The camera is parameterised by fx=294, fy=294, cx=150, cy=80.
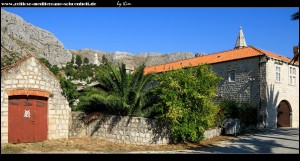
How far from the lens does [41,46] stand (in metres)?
48.6

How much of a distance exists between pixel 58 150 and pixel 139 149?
3130 mm

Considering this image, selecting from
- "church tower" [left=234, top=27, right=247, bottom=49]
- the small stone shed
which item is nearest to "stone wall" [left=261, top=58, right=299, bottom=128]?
"church tower" [left=234, top=27, right=247, bottom=49]

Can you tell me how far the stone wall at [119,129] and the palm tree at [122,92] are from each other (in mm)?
510

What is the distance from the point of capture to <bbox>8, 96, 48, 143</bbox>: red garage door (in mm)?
11621

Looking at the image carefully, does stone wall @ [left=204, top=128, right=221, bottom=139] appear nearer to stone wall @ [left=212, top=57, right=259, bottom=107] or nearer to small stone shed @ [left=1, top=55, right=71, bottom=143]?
small stone shed @ [left=1, top=55, right=71, bottom=143]

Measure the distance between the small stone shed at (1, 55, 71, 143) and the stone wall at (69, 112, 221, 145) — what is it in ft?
2.57

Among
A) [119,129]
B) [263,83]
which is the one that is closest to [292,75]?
[263,83]

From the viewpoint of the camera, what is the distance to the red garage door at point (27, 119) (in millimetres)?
11621

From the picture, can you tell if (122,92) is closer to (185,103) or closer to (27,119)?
(185,103)

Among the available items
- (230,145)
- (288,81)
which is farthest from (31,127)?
(288,81)

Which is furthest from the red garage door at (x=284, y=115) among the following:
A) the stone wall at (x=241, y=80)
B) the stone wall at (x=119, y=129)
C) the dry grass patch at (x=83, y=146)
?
the dry grass patch at (x=83, y=146)

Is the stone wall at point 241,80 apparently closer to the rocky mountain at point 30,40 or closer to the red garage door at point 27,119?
the rocky mountain at point 30,40

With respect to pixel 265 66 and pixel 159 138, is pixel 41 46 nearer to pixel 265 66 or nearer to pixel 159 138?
pixel 265 66
